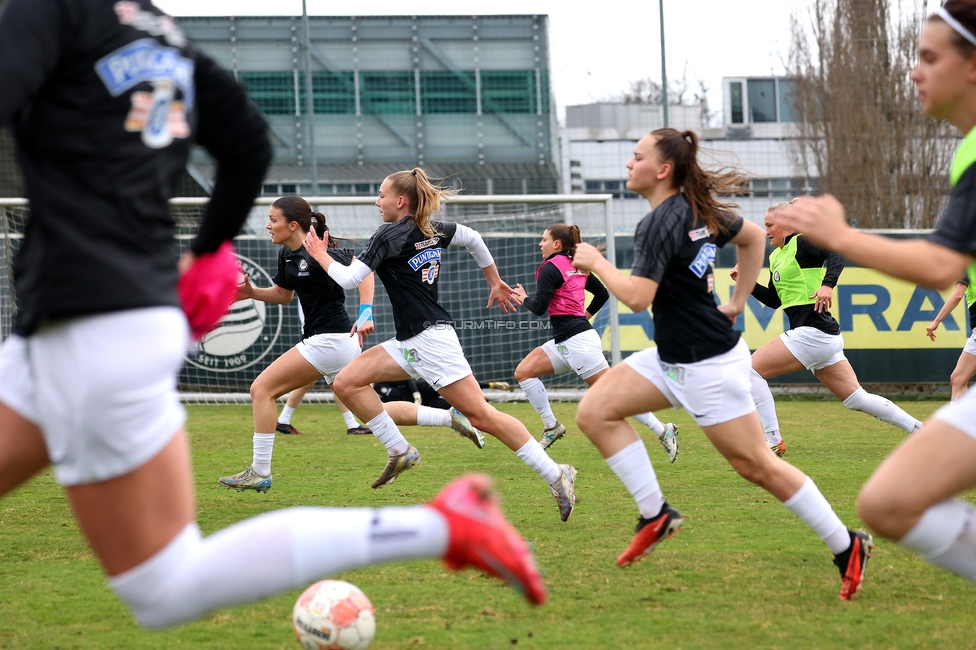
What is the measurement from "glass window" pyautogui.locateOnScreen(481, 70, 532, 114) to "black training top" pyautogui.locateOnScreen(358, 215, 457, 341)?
870 inches

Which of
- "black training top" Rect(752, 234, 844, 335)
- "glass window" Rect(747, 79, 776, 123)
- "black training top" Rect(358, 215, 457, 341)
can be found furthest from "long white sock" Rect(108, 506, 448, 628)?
"glass window" Rect(747, 79, 776, 123)

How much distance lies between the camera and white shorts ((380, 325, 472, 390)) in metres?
6.73

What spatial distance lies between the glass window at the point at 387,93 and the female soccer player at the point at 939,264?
25753mm

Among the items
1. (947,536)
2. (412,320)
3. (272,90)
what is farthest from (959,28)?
(272,90)

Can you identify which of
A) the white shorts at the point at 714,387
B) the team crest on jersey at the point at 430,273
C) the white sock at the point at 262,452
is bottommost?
the white sock at the point at 262,452

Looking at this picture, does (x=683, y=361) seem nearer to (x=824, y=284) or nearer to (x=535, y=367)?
(x=824, y=284)

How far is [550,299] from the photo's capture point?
399 inches

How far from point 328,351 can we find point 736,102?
2807 cm

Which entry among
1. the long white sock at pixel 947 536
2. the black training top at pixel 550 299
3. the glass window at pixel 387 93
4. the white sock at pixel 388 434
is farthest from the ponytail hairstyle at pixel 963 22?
the glass window at pixel 387 93

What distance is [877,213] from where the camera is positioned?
20766 mm

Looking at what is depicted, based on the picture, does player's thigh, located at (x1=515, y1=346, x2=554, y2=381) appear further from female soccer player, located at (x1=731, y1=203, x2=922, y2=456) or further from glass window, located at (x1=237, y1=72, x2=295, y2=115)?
glass window, located at (x1=237, y1=72, x2=295, y2=115)

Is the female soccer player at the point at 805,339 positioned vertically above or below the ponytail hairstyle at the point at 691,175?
below

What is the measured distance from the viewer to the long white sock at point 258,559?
235 centimetres

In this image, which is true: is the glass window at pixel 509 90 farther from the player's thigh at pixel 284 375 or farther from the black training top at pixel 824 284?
the player's thigh at pixel 284 375
